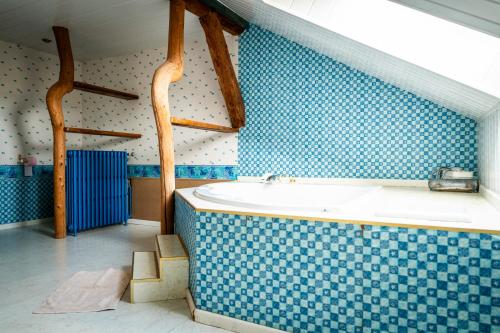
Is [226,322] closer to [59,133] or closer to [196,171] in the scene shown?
[196,171]

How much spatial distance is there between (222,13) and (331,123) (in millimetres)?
1703

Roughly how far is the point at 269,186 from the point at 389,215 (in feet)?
6.98

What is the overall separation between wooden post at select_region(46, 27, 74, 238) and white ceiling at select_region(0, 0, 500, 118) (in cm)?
25

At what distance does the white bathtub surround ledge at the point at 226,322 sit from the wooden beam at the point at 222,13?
2871 mm

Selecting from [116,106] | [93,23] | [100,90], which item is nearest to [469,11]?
[93,23]

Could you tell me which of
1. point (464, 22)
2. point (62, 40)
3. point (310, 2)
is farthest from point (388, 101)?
point (62, 40)

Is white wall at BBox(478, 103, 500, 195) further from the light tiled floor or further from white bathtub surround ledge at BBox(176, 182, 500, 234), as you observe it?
the light tiled floor

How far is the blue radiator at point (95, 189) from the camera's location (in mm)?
4289

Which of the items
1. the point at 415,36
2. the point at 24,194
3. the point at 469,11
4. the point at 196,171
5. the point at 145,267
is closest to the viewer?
the point at 469,11

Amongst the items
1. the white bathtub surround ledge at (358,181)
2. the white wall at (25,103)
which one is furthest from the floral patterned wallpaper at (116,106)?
the white bathtub surround ledge at (358,181)

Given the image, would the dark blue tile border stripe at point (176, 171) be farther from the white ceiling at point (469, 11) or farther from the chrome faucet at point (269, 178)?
the white ceiling at point (469, 11)

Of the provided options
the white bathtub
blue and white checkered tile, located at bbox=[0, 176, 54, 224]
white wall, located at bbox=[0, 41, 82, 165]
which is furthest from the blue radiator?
the white bathtub

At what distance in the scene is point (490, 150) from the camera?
2.44 meters

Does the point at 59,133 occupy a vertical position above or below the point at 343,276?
above
